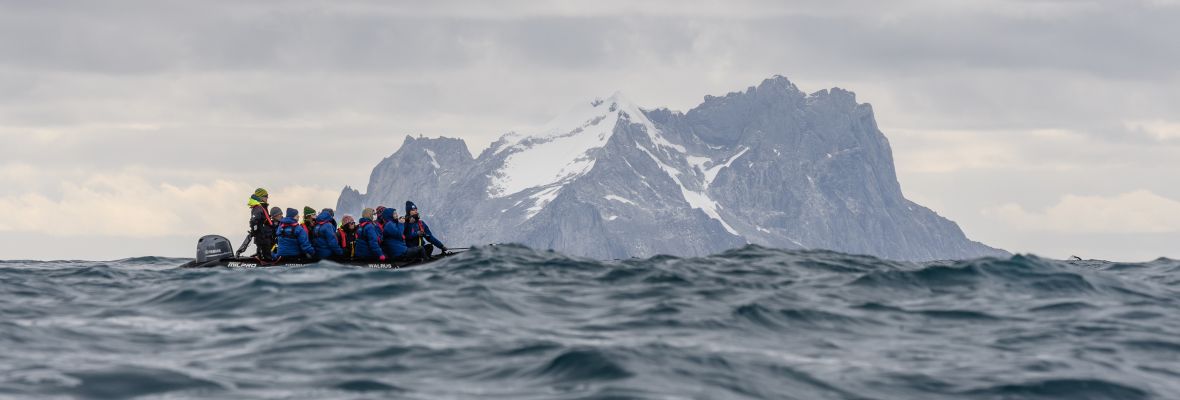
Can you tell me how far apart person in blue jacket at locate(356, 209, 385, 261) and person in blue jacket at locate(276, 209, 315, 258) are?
125 cm

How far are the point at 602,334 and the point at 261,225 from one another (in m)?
18.8

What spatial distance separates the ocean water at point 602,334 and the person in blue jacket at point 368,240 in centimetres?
563

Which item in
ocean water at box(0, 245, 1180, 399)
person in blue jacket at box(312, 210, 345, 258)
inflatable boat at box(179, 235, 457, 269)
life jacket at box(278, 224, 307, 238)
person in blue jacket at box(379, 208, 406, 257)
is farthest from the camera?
person in blue jacket at box(379, 208, 406, 257)

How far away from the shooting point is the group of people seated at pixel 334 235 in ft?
109

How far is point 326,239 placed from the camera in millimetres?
33688

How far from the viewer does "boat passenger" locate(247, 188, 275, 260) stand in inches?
1371

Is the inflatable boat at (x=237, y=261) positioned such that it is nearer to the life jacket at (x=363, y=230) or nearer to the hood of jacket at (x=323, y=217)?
the life jacket at (x=363, y=230)

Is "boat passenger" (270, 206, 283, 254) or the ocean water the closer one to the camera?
the ocean water

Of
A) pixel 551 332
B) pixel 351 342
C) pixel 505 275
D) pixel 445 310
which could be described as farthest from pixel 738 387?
pixel 505 275

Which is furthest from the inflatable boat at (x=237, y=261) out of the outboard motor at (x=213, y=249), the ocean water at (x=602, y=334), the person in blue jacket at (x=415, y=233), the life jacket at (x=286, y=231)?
the ocean water at (x=602, y=334)

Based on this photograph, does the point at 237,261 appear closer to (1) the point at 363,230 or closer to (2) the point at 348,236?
(2) the point at 348,236

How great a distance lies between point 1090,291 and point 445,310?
1240cm

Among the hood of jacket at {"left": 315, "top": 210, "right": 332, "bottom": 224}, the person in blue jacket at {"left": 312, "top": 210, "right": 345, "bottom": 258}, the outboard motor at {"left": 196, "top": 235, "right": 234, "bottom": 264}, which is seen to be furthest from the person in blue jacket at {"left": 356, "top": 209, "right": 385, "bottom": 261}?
the outboard motor at {"left": 196, "top": 235, "right": 234, "bottom": 264}

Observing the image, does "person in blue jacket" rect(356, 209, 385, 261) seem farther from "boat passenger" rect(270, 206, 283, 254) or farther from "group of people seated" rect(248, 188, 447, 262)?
"boat passenger" rect(270, 206, 283, 254)
